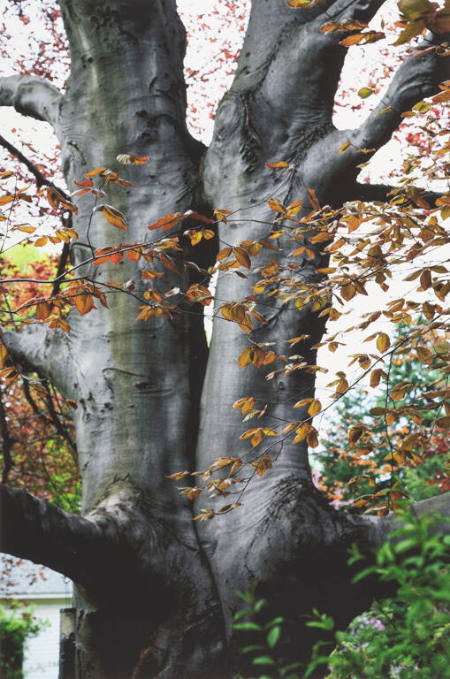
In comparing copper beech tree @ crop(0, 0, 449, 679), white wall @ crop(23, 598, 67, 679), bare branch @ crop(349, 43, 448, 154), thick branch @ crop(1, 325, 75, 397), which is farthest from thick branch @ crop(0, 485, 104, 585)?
white wall @ crop(23, 598, 67, 679)

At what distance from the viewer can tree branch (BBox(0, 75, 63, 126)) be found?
5059 mm

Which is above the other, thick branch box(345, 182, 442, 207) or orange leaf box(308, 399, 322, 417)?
thick branch box(345, 182, 442, 207)

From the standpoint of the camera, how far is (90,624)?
3275mm

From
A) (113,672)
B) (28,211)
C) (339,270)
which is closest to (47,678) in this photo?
(28,211)

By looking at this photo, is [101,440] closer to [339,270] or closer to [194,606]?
[194,606]

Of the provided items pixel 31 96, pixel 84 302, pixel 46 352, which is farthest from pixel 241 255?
pixel 31 96

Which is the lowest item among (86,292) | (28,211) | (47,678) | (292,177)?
(47,678)

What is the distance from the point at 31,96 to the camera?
17.5 feet

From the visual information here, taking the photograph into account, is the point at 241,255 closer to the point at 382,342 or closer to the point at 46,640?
the point at 382,342

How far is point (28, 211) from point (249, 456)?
5.98 m

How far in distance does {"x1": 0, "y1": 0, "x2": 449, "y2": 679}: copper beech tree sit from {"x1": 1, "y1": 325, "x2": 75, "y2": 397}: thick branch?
0.7 inches

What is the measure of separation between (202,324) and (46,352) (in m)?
1.11

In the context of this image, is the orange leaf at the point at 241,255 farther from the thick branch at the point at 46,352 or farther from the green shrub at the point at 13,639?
the green shrub at the point at 13,639

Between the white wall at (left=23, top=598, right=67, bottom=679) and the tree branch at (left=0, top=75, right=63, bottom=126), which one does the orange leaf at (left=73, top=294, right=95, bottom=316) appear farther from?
the white wall at (left=23, top=598, right=67, bottom=679)
